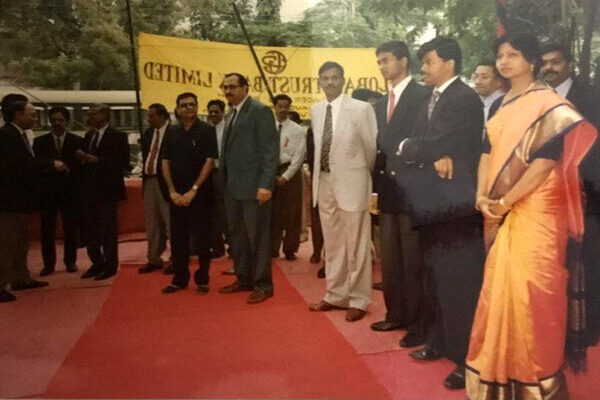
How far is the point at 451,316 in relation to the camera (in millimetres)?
2123

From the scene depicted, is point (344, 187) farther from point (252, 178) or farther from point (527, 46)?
point (527, 46)

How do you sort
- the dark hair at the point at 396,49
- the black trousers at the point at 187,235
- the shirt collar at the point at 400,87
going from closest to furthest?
the dark hair at the point at 396,49, the shirt collar at the point at 400,87, the black trousers at the point at 187,235

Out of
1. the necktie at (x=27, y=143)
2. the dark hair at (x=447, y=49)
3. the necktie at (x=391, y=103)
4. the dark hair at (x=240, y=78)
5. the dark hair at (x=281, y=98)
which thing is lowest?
the necktie at (x=27, y=143)

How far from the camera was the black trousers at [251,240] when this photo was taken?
310 cm

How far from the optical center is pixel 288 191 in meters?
4.23

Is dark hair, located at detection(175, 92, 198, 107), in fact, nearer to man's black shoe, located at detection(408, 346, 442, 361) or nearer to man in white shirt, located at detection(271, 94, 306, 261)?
man in white shirt, located at detection(271, 94, 306, 261)

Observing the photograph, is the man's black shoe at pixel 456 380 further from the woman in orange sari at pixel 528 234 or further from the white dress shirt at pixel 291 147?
the white dress shirt at pixel 291 147

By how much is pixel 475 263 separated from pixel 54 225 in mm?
2054

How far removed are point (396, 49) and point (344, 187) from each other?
26.2 inches

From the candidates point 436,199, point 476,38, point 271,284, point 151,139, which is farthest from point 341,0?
point 151,139

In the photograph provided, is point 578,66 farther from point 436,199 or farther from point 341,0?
point 341,0

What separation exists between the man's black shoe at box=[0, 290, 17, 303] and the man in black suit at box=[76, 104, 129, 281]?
534mm

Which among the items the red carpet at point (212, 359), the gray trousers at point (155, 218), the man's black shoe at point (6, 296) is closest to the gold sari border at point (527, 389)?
the red carpet at point (212, 359)

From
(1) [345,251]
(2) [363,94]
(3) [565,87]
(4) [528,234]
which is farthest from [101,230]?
(3) [565,87]
